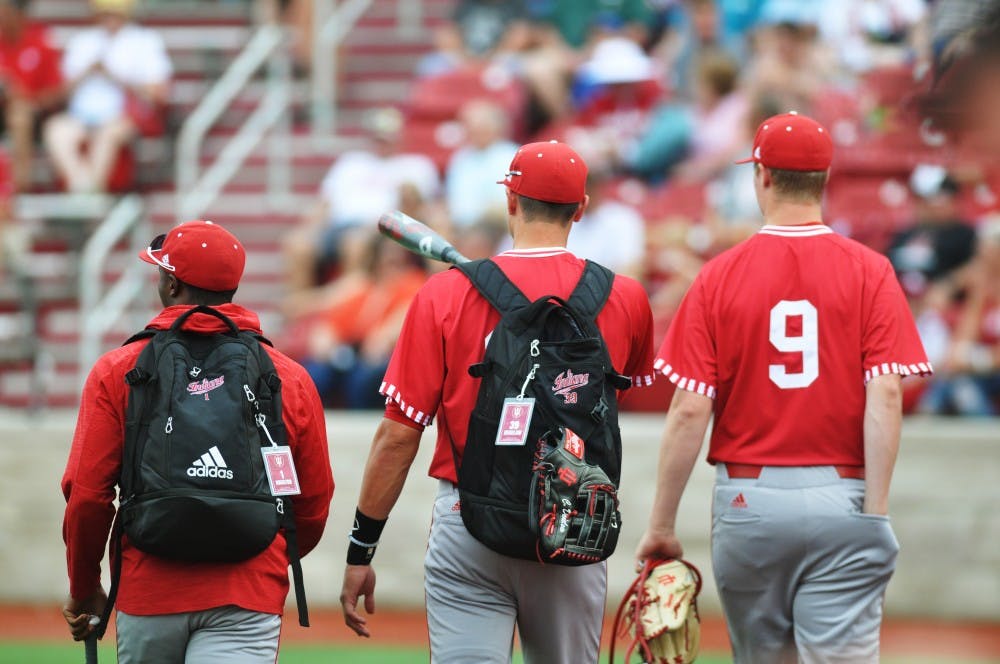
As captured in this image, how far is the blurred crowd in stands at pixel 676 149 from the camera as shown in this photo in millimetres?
10758

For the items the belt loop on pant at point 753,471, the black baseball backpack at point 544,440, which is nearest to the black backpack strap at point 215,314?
the black baseball backpack at point 544,440

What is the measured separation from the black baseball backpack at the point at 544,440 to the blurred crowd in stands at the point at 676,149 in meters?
5.69

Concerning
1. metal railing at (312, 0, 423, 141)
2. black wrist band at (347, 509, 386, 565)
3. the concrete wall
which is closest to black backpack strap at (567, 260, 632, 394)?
black wrist band at (347, 509, 386, 565)

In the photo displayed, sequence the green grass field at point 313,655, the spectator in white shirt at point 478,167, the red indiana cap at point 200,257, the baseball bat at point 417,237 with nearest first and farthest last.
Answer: the red indiana cap at point 200,257, the baseball bat at point 417,237, the green grass field at point 313,655, the spectator in white shirt at point 478,167

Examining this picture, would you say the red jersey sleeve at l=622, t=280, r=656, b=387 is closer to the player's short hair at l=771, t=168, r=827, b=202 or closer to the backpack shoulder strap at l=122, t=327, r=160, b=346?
the player's short hair at l=771, t=168, r=827, b=202

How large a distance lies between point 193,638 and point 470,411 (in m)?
1.08

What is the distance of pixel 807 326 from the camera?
16.5 feet

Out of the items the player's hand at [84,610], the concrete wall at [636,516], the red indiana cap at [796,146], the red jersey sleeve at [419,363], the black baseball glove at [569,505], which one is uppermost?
the red indiana cap at [796,146]

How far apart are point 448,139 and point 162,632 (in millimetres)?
9803

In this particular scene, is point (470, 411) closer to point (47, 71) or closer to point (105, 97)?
point (105, 97)

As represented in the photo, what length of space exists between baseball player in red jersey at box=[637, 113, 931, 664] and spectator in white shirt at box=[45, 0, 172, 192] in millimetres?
9519

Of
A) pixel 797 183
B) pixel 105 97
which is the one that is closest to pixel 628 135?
pixel 105 97

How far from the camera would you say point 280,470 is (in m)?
4.73

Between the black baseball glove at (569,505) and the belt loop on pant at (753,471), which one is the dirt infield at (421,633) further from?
the black baseball glove at (569,505)
